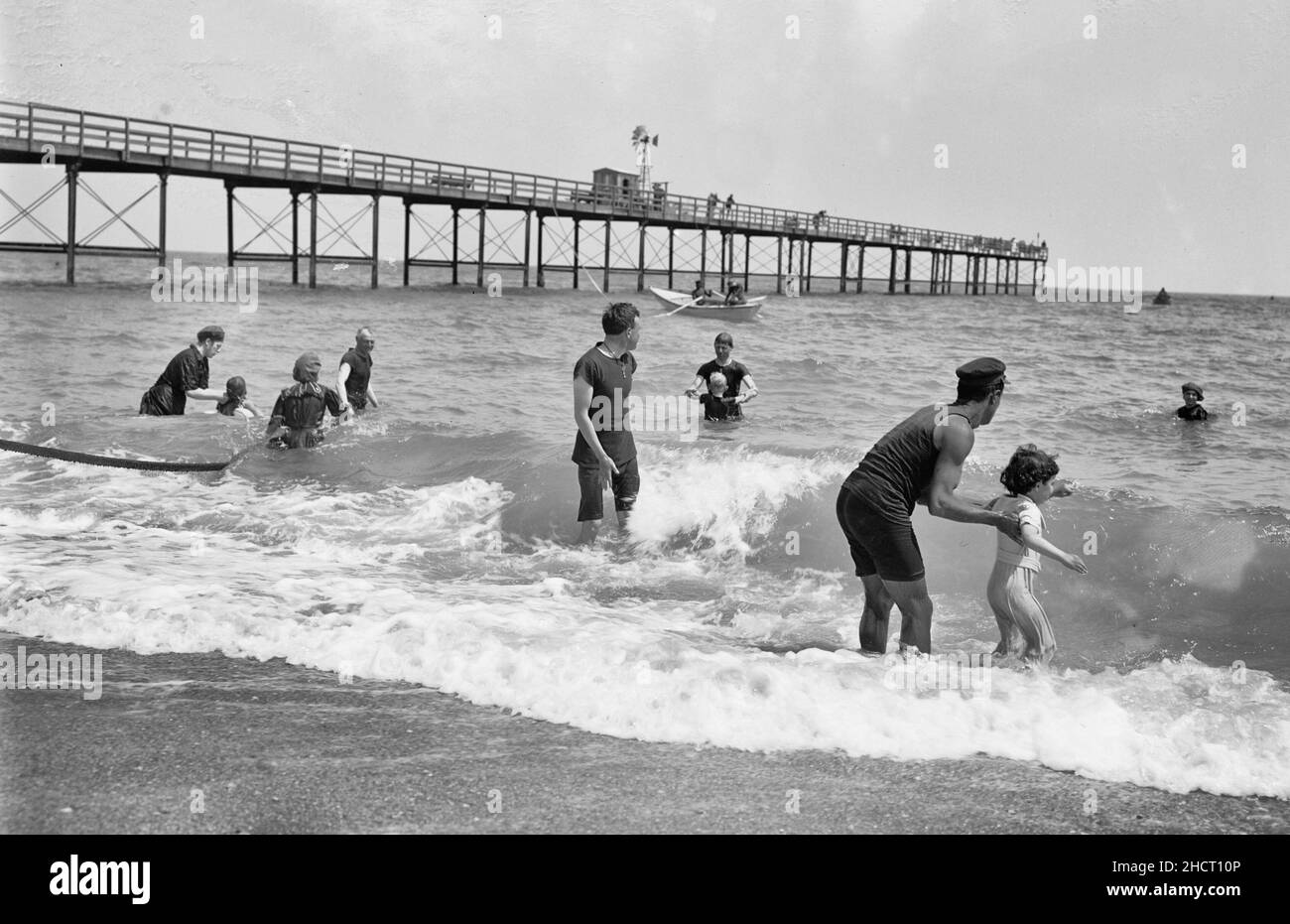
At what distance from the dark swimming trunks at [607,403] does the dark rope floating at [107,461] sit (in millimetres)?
4216

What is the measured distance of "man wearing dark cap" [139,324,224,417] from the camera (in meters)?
10.7

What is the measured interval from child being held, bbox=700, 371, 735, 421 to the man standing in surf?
18.1 feet

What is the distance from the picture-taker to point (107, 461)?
882cm

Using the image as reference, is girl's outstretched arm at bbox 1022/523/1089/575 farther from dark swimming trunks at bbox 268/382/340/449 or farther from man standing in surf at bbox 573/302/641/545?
dark swimming trunks at bbox 268/382/340/449

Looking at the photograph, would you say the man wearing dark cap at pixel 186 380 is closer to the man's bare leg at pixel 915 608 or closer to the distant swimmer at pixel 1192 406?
the man's bare leg at pixel 915 608

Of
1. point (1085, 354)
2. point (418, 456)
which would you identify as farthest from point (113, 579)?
point (1085, 354)

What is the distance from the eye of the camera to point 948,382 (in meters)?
21.2

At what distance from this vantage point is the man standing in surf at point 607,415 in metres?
6.64

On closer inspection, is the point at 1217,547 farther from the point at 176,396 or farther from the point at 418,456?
the point at 176,396

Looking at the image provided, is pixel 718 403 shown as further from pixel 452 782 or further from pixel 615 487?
pixel 452 782

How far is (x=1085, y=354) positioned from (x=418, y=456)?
70.3 feet

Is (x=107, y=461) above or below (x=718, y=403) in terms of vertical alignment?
below

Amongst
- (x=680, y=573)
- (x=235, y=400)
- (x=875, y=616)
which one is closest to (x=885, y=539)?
(x=875, y=616)

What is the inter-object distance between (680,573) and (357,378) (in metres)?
5.52
